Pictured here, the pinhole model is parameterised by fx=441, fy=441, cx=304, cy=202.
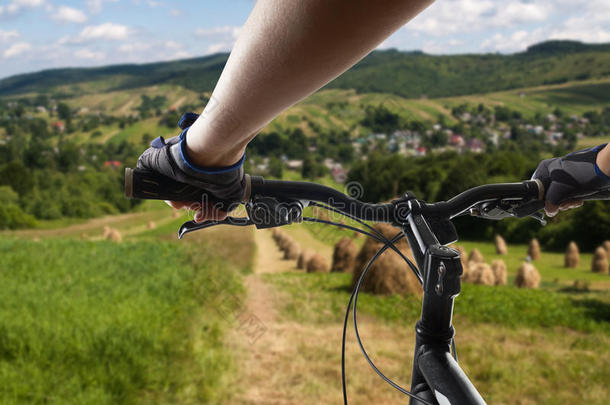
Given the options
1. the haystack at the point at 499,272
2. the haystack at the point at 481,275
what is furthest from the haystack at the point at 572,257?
the haystack at the point at 481,275

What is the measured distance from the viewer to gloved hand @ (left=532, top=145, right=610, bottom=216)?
4.04 ft

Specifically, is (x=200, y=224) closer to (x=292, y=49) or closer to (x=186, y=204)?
(x=186, y=204)

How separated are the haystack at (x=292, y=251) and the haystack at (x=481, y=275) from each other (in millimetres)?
9319

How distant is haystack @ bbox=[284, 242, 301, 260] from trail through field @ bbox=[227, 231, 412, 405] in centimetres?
1069

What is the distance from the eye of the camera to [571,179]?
1.25m

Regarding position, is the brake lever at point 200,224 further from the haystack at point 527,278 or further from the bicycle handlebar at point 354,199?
the haystack at point 527,278

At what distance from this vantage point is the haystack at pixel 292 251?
2136 cm

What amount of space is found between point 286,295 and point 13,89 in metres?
99.9

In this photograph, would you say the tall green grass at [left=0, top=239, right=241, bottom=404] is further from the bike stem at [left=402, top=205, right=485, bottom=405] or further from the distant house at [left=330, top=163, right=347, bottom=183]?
the distant house at [left=330, top=163, right=347, bottom=183]

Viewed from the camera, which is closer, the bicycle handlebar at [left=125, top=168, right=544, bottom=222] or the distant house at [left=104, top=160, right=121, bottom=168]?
the bicycle handlebar at [left=125, top=168, right=544, bottom=222]

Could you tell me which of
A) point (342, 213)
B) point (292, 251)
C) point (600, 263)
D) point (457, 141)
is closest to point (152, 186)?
point (342, 213)

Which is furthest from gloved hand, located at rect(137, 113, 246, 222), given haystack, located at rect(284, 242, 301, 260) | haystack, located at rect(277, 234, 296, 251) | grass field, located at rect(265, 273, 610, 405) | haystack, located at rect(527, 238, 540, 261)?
haystack, located at rect(527, 238, 540, 261)

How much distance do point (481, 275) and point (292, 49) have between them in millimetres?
14294

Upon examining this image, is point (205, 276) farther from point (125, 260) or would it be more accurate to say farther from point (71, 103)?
point (71, 103)
